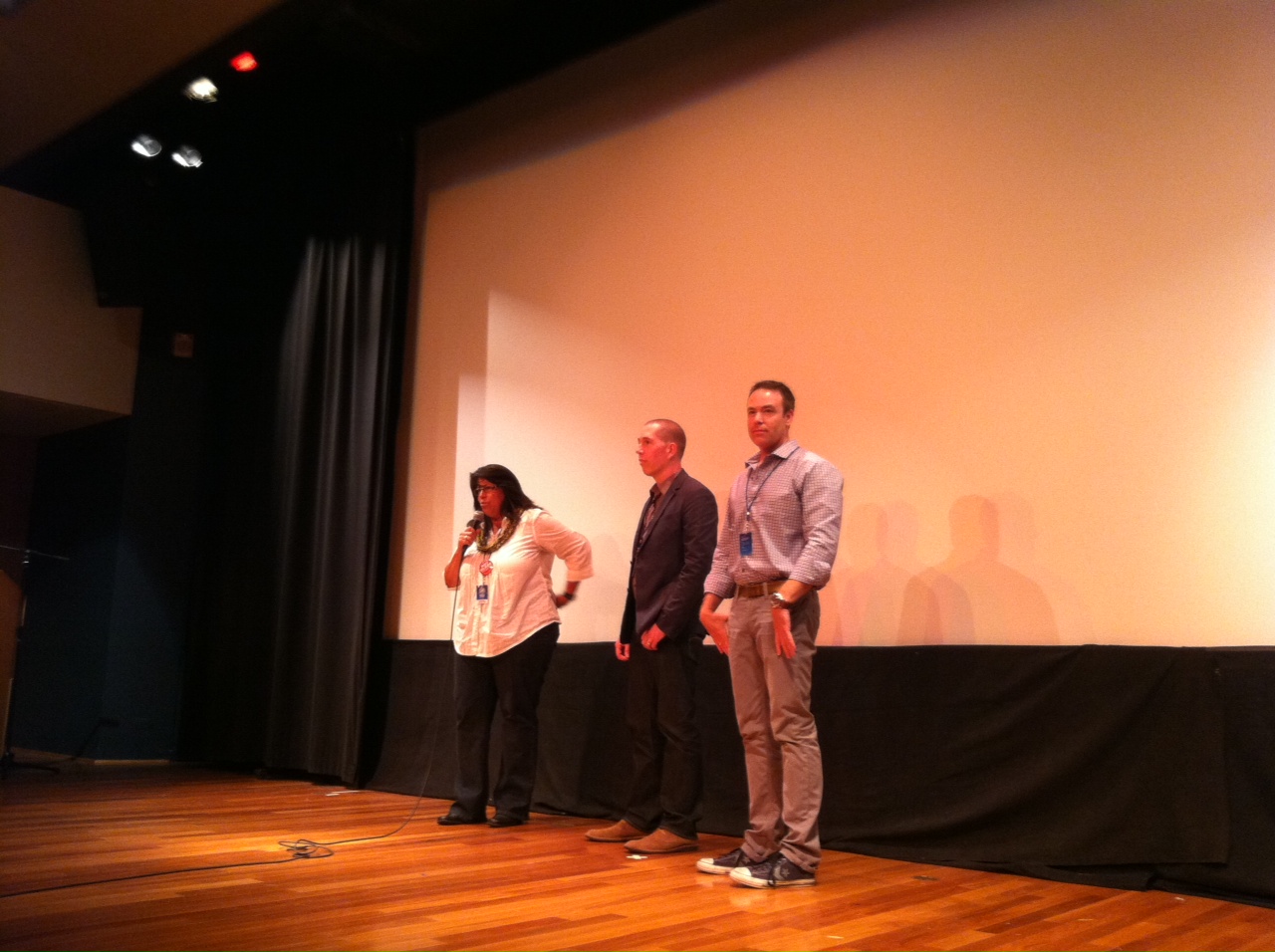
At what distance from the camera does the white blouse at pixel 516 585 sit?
13.4ft

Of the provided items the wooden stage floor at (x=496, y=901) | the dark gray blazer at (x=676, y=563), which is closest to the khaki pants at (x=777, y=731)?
the wooden stage floor at (x=496, y=901)

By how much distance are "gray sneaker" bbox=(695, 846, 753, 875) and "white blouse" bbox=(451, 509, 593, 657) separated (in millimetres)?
1293

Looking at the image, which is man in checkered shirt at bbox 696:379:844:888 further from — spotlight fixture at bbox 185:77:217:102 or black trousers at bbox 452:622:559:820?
spotlight fixture at bbox 185:77:217:102

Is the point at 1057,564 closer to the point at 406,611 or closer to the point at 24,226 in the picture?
the point at 406,611

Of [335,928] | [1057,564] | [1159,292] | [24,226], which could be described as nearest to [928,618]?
[1057,564]

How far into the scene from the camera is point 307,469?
6.01m

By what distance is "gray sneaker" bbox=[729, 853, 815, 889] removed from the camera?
113 inches

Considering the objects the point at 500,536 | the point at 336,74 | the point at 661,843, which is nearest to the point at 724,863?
the point at 661,843

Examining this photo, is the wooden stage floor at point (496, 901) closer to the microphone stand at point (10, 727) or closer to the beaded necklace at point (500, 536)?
the beaded necklace at point (500, 536)

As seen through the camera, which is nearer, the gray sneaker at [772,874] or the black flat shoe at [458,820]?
the gray sneaker at [772,874]

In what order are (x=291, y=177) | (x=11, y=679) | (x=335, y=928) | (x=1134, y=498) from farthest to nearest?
(x=291, y=177) < (x=11, y=679) < (x=1134, y=498) < (x=335, y=928)

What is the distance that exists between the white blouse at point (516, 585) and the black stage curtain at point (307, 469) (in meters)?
1.43

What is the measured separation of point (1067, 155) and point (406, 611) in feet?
12.4

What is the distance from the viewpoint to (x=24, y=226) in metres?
6.18
